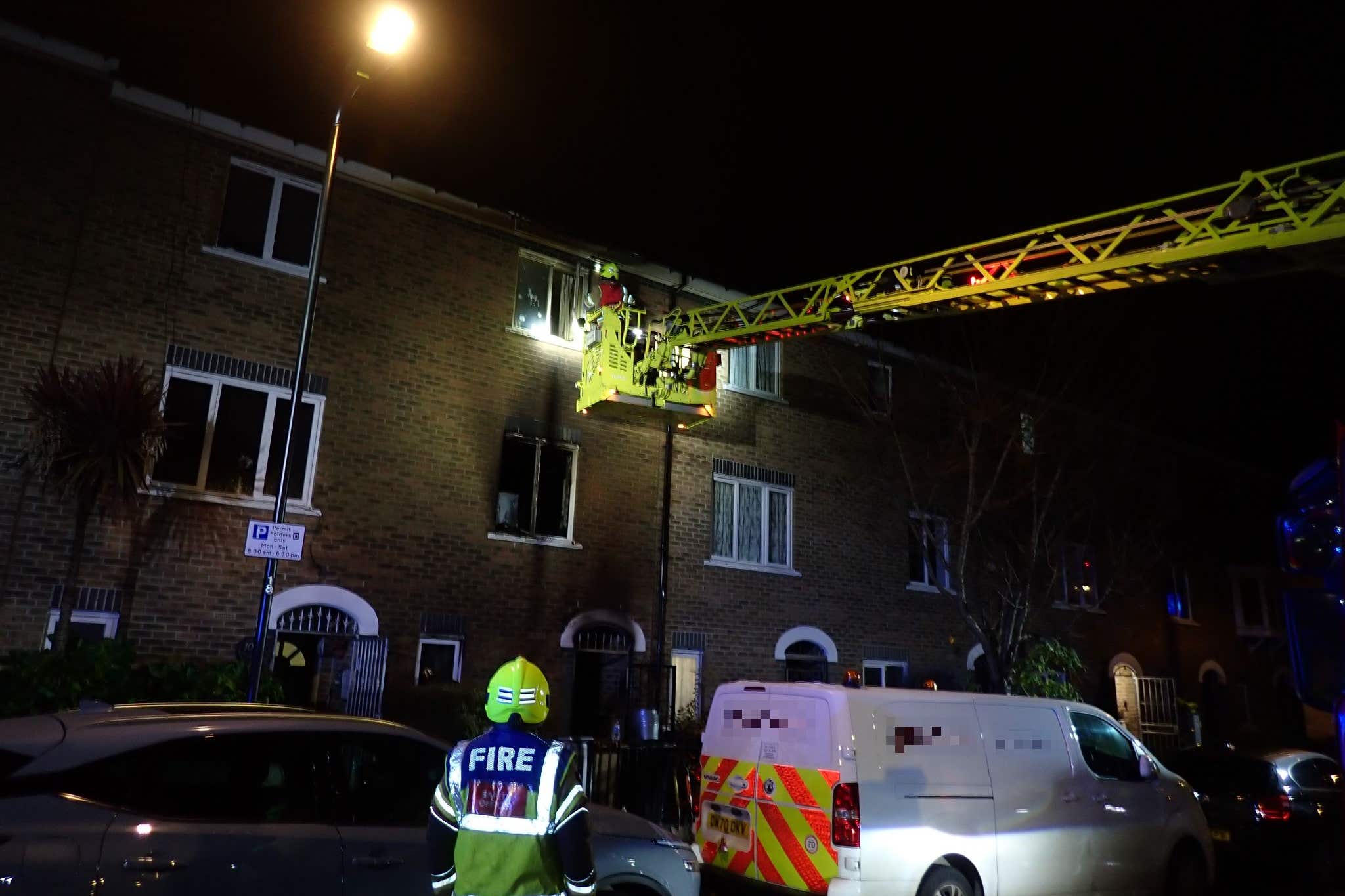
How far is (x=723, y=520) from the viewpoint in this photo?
1477 cm

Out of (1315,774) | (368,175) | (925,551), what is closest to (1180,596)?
(925,551)

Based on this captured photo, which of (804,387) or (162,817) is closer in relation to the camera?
(162,817)

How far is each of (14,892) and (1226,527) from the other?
28.6m

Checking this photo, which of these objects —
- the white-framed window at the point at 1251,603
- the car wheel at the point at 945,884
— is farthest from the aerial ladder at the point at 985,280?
the white-framed window at the point at 1251,603

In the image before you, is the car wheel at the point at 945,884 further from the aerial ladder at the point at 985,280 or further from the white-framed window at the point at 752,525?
the white-framed window at the point at 752,525

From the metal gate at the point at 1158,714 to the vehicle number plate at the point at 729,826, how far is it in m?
16.1

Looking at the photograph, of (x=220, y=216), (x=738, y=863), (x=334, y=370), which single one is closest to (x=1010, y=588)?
(x=738, y=863)

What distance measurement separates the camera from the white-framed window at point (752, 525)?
14688mm

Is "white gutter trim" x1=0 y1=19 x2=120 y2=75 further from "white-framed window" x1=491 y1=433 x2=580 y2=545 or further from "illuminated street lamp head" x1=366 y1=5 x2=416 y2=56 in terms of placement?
"white-framed window" x1=491 y1=433 x2=580 y2=545

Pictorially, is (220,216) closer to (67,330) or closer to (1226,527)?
(67,330)

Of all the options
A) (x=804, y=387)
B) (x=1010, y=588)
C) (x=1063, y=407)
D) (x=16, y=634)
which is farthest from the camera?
(x=1063, y=407)

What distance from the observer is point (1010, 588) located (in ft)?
49.1

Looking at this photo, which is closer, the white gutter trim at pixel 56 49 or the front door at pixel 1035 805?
the front door at pixel 1035 805

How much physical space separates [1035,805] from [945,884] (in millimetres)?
1189
